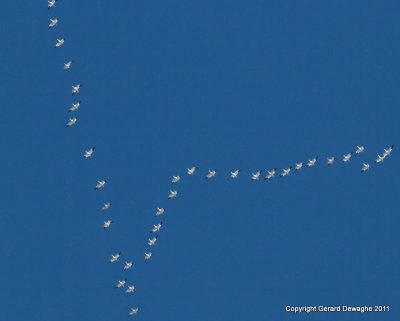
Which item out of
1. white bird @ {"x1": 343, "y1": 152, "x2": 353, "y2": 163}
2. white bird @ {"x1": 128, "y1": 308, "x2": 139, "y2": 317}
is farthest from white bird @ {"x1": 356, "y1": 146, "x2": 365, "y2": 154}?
white bird @ {"x1": 128, "y1": 308, "x2": 139, "y2": 317}

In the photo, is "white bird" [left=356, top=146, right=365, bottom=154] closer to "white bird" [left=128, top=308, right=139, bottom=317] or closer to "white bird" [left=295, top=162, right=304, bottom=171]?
"white bird" [left=295, top=162, right=304, bottom=171]

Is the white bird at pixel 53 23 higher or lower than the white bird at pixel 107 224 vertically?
higher

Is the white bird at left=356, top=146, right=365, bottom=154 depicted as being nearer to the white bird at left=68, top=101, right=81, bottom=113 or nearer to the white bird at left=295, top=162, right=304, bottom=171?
the white bird at left=295, top=162, right=304, bottom=171

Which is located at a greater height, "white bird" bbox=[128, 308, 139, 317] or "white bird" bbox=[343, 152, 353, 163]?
"white bird" bbox=[343, 152, 353, 163]

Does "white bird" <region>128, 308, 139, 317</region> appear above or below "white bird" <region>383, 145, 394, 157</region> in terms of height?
below

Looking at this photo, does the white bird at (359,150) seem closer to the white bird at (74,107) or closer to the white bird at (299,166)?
the white bird at (299,166)

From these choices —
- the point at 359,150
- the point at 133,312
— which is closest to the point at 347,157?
the point at 359,150

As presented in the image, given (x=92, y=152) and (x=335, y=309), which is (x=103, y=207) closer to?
(x=92, y=152)

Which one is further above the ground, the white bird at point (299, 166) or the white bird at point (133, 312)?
the white bird at point (299, 166)

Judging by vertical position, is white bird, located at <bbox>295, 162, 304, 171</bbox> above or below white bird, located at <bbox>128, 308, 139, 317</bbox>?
above

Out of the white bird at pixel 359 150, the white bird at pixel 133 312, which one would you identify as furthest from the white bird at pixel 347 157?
the white bird at pixel 133 312

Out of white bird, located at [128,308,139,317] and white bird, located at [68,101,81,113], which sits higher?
white bird, located at [68,101,81,113]

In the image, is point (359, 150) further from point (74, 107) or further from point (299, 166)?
point (74, 107)
